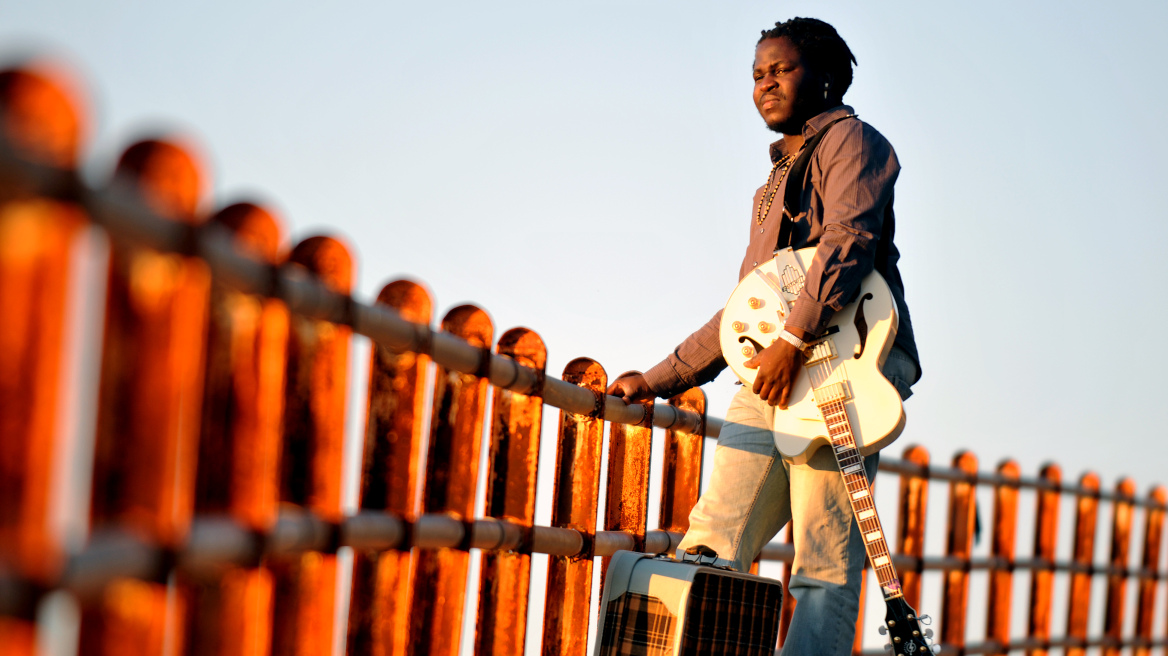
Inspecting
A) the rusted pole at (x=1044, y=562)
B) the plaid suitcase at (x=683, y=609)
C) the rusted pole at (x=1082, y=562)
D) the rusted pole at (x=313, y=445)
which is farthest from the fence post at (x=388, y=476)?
the rusted pole at (x=1082, y=562)

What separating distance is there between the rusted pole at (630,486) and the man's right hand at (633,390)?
0.04 metres

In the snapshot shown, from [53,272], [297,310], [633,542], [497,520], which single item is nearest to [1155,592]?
[633,542]

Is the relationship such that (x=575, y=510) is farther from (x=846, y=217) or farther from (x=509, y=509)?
(x=846, y=217)

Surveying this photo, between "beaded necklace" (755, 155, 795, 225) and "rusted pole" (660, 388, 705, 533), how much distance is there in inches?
28.8

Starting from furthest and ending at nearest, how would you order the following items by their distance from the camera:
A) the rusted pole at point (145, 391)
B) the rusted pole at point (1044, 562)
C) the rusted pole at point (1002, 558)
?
the rusted pole at point (1044, 562) → the rusted pole at point (1002, 558) → the rusted pole at point (145, 391)

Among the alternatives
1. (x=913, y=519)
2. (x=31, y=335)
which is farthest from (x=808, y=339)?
(x=913, y=519)

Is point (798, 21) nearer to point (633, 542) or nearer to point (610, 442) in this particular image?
point (610, 442)

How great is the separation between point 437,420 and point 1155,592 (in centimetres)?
689

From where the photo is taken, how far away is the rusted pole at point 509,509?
2.73m

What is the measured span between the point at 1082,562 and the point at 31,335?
697 cm

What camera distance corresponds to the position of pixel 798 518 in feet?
9.80

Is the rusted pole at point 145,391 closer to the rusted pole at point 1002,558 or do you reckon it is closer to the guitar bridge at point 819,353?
the guitar bridge at point 819,353

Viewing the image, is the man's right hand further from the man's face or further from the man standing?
the man's face

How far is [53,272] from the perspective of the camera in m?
1.12
